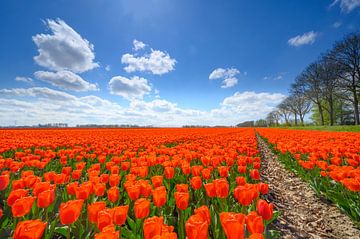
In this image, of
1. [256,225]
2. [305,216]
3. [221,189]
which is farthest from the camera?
[305,216]

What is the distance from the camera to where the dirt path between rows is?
10.0 feet

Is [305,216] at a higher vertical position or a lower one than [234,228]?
lower

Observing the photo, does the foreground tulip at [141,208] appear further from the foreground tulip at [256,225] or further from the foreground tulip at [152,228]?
the foreground tulip at [256,225]

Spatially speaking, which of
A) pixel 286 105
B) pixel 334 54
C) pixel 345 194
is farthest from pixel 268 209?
pixel 286 105

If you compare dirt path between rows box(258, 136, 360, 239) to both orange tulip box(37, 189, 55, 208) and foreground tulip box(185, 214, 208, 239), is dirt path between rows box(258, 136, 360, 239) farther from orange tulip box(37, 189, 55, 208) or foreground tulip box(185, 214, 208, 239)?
orange tulip box(37, 189, 55, 208)

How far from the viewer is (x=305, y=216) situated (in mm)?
3672

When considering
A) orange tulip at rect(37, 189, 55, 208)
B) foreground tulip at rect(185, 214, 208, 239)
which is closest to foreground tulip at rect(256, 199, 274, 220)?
foreground tulip at rect(185, 214, 208, 239)

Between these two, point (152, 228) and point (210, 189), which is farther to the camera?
point (210, 189)

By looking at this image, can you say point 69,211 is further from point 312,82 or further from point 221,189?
point 312,82

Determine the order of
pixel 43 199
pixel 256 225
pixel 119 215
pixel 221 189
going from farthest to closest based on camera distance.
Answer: pixel 221 189
pixel 43 199
pixel 119 215
pixel 256 225

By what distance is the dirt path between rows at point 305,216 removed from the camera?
120 inches

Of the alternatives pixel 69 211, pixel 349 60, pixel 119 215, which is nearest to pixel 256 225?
pixel 119 215

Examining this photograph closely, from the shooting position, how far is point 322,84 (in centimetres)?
3419

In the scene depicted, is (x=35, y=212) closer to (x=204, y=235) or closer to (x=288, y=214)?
(x=204, y=235)
